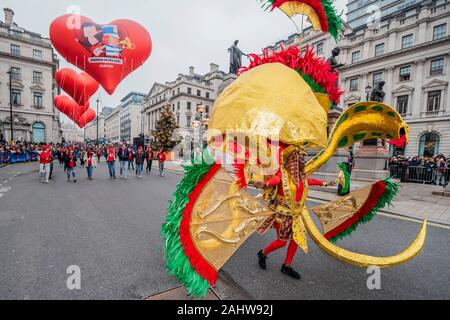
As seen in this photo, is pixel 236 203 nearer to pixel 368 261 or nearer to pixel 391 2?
pixel 368 261

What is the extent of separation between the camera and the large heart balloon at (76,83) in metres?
12.9

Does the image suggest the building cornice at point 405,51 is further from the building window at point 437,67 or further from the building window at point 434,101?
the building window at point 434,101

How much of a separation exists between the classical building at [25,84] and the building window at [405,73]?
5018 cm

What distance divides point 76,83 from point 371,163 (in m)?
17.7

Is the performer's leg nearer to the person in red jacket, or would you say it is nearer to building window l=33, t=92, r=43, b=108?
the person in red jacket

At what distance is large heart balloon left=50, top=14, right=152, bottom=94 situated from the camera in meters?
7.73

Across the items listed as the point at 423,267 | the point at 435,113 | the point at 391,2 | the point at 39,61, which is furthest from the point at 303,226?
the point at 391,2

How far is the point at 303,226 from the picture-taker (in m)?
2.67

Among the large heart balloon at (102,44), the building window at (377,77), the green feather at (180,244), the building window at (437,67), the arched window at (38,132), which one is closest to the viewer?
the green feather at (180,244)

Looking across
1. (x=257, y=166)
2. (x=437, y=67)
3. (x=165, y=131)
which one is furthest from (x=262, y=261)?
(x=437, y=67)

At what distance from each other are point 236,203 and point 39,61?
44566 mm

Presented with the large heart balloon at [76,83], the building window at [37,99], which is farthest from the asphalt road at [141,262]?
the building window at [37,99]

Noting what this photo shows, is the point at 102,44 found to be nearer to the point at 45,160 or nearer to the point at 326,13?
the point at 45,160

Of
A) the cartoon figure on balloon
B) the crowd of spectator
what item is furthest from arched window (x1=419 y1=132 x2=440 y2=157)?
the cartoon figure on balloon
